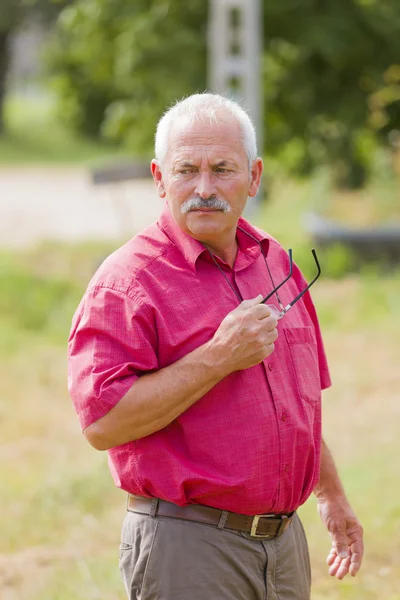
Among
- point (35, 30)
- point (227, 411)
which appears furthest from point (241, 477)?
point (35, 30)

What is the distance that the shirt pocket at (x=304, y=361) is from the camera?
2.56m

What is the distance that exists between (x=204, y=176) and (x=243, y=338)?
1.39 ft

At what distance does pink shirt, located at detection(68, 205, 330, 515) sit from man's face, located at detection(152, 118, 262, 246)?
0.19 feet

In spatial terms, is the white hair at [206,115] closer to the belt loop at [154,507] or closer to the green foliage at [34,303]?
the belt loop at [154,507]

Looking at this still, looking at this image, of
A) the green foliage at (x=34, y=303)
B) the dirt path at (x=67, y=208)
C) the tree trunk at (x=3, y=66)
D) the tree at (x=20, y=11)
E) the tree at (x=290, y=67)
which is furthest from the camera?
the tree trunk at (x=3, y=66)

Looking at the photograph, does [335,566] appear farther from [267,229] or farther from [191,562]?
[267,229]

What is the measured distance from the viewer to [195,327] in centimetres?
239

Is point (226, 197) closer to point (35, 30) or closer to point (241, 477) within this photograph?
point (241, 477)

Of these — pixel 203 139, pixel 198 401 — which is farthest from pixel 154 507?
pixel 203 139

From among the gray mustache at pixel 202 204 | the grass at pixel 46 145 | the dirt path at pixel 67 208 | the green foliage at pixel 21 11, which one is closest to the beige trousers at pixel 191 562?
the gray mustache at pixel 202 204

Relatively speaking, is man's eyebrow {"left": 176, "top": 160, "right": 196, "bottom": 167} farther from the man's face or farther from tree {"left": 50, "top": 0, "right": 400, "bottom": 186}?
tree {"left": 50, "top": 0, "right": 400, "bottom": 186}

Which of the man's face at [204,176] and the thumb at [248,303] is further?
the man's face at [204,176]

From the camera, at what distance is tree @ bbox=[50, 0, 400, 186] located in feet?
37.6

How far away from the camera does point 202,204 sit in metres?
2.44
